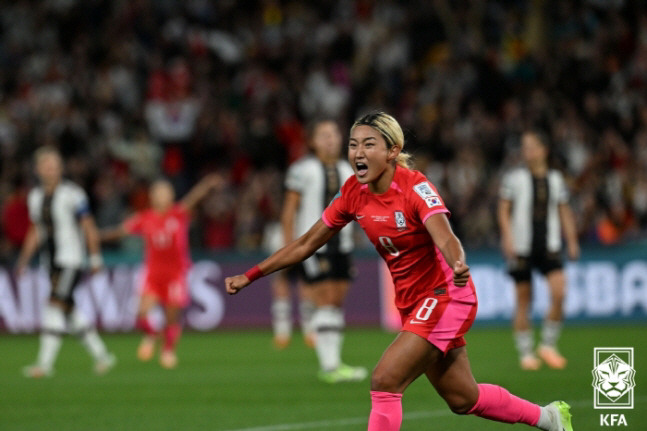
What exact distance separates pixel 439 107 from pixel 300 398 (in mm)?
13135

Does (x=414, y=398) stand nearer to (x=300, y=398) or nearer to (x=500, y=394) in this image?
(x=300, y=398)

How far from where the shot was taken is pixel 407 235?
269 inches

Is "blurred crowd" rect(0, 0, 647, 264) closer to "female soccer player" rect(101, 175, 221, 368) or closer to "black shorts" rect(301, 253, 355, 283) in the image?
"female soccer player" rect(101, 175, 221, 368)

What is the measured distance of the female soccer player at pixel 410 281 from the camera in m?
6.70

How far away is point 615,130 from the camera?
2164 centimetres

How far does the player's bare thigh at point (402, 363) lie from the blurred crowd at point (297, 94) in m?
13.7

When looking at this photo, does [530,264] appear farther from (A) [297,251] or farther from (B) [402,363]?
(B) [402,363]

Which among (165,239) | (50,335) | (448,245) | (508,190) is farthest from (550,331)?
(448,245)

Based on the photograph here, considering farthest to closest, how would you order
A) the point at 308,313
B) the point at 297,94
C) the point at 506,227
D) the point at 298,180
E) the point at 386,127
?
the point at 297,94
the point at 308,313
the point at 506,227
the point at 298,180
the point at 386,127

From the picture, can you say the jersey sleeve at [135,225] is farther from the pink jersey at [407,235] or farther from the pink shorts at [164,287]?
the pink jersey at [407,235]

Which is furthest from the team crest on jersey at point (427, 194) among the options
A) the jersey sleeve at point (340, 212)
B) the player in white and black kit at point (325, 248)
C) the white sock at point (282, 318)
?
the white sock at point (282, 318)

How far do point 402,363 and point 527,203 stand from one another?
7.39 meters

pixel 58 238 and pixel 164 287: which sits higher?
pixel 58 238

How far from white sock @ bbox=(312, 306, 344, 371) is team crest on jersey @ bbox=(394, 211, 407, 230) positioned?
5280 millimetres
